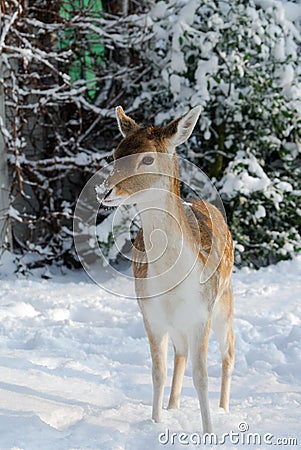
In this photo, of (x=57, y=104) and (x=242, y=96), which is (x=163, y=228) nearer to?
(x=242, y=96)

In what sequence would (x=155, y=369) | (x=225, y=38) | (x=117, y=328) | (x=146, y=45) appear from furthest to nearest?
1. (x=146, y=45)
2. (x=225, y=38)
3. (x=117, y=328)
4. (x=155, y=369)

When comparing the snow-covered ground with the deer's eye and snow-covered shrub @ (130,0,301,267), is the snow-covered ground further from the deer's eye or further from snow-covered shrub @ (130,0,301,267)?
the deer's eye

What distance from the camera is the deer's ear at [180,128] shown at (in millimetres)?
2873

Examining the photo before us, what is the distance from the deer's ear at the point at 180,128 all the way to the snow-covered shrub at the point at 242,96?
383 cm

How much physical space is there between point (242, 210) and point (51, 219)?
6.89 feet

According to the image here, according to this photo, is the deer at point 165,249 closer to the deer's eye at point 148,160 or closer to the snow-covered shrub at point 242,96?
the deer's eye at point 148,160

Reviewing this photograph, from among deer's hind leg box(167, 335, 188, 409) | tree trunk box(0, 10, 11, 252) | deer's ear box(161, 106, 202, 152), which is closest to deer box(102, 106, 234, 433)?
deer's ear box(161, 106, 202, 152)

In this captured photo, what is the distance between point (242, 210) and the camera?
23.4ft

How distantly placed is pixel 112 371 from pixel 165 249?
154cm

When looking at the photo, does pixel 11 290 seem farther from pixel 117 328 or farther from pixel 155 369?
pixel 155 369

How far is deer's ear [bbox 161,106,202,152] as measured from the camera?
287 centimetres

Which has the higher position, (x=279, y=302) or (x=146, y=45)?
(x=146, y=45)

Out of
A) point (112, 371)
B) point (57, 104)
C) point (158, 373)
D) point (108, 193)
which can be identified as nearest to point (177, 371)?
point (158, 373)

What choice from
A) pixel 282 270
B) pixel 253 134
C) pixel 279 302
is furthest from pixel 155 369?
pixel 253 134
